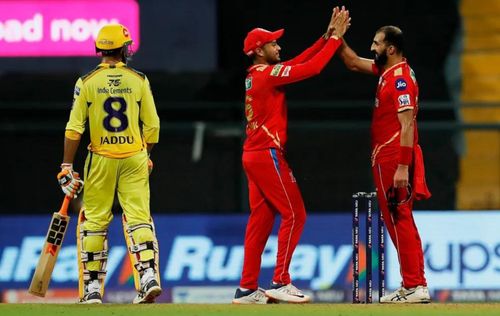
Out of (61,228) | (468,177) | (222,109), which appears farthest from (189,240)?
(61,228)

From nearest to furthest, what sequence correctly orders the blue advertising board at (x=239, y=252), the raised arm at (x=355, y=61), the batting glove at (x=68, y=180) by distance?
1. the batting glove at (x=68, y=180)
2. the raised arm at (x=355, y=61)
3. the blue advertising board at (x=239, y=252)

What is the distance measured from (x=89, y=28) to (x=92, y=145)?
5238 mm

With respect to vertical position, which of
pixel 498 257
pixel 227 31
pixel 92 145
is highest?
pixel 227 31

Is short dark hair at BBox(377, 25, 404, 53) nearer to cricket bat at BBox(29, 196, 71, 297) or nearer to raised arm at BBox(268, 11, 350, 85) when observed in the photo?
raised arm at BBox(268, 11, 350, 85)

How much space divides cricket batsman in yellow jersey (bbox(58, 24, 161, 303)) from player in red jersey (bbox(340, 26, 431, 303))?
58.6 inches

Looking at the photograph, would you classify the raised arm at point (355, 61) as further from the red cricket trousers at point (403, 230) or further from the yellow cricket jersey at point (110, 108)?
the yellow cricket jersey at point (110, 108)

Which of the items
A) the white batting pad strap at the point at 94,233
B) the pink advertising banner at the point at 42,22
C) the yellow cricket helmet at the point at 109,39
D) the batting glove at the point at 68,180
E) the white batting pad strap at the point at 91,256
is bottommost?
the white batting pad strap at the point at 91,256

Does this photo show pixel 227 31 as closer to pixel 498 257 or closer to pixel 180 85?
pixel 180 85

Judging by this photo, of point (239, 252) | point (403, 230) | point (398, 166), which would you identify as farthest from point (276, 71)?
point (239, 252)

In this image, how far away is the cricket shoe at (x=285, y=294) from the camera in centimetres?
1102

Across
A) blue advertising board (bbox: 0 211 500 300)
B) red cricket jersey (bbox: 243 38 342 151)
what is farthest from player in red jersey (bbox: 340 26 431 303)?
blue advertising board (bbox: 0 211 500 300)

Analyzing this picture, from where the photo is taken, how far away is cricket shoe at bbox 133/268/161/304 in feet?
35.0

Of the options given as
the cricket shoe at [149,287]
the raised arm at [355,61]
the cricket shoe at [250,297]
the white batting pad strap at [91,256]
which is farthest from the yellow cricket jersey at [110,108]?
the raised arm at [355,61]

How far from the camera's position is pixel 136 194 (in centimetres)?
1086
